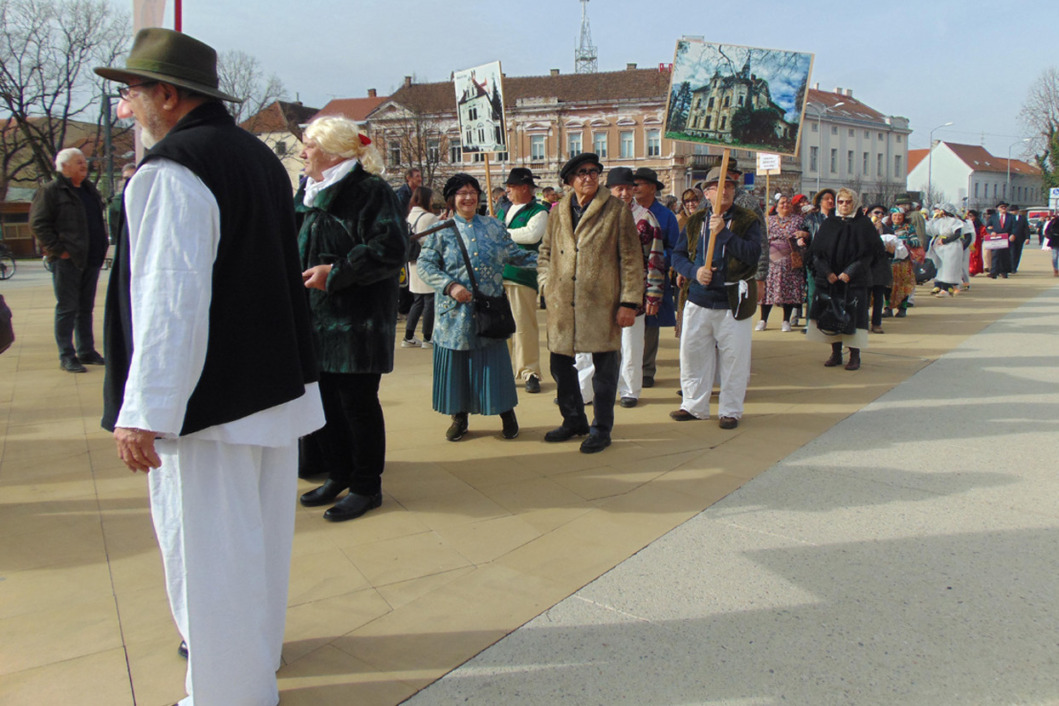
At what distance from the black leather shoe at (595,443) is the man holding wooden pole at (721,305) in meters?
1.09

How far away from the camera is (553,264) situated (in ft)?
18.6

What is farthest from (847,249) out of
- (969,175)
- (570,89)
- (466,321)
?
(969,175)

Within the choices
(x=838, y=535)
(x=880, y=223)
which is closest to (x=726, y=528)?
(x=838, y=535)

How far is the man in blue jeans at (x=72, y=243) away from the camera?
310 inches

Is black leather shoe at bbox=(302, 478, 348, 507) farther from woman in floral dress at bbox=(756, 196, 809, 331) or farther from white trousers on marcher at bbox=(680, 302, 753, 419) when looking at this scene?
woman in floral dress at bbox=(756, 196, 809, 331)

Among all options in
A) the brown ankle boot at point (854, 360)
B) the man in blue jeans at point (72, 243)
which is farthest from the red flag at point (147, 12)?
the brown ankle boot at point (854, 360)

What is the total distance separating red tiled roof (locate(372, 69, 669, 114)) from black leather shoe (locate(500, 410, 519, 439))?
59924mm

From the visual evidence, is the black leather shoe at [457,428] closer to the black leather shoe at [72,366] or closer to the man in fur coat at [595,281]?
the man in fur coat at [595,281]

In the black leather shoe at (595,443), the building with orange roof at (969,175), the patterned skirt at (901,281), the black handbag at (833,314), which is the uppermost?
the building with orange roof at (969,175)

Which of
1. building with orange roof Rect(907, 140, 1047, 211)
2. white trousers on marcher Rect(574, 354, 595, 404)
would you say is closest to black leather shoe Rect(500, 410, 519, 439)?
white trousers on marcher Rect(574, 354, 595, 404)

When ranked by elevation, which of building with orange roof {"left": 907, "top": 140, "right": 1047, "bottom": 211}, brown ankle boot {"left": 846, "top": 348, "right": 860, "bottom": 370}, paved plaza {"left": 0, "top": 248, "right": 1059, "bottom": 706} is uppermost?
building with orange roof {"left": 907, "top": 140, "right": 1047, "bottom": 211}

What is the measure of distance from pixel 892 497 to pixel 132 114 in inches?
164

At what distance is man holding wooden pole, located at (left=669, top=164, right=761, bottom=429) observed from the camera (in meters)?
6.13

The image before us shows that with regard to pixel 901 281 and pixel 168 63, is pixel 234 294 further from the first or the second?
pixel 901 281
